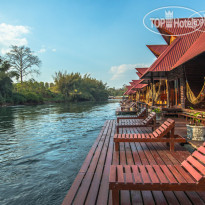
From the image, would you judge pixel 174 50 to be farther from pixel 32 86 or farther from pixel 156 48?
pixel 32 86

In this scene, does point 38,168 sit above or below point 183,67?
below

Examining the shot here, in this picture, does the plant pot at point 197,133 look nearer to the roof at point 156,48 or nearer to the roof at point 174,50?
the roof at point 174,50

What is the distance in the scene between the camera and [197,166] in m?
2.37

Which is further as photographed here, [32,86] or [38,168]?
[32,86]

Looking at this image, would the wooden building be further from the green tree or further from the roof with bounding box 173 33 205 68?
the green tree

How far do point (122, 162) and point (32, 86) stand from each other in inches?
1920

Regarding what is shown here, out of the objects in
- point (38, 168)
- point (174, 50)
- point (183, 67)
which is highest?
point (174, 50)

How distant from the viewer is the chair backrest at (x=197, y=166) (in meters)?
2.18

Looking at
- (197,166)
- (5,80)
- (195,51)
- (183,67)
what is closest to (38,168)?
(197,166)

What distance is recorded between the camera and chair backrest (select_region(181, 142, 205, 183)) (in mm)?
2182

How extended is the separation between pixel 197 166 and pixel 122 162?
171 cm

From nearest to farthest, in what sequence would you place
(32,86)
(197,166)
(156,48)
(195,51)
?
1. (197,166)
2. (195,51)
3. (156,48)
4. (32,86)

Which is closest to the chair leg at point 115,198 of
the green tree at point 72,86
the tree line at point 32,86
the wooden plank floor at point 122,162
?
the wooden plank floor at point 122,162

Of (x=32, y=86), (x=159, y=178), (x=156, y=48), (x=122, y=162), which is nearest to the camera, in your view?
(x=159, y=178)
